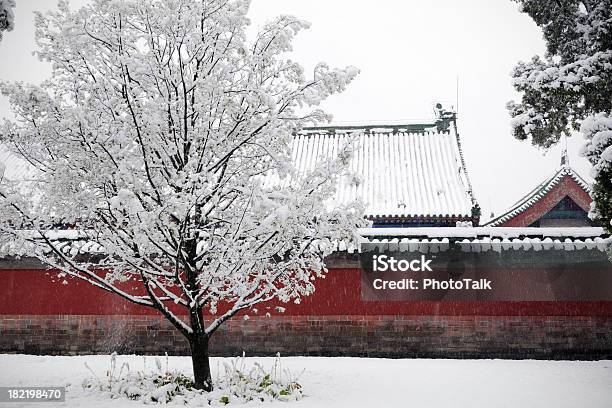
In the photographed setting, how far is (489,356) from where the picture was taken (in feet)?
32.1

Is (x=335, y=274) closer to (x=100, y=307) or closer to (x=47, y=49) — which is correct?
(x=100, y=307)

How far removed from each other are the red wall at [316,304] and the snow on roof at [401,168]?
14.2 feet

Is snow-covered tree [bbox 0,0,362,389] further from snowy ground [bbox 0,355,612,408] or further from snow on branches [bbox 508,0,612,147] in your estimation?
snow on branches [bbox 508,0,612,147]

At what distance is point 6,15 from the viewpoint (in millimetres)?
6285

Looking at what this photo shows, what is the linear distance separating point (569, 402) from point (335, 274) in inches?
195

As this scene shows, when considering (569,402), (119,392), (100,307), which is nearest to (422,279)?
Answer: (569,402)

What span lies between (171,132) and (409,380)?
17.4ft

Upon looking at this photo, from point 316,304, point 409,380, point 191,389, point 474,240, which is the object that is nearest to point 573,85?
point 474,240

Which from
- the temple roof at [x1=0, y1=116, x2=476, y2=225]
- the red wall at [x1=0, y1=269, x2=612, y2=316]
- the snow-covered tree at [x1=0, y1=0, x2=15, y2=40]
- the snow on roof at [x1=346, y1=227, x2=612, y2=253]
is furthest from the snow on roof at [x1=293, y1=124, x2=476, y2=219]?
the snow-covered tree at [x1=0, y1=0, x2=15, y2=40]

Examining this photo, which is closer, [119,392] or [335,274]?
[119,392]

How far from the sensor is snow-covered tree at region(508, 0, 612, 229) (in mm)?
6270

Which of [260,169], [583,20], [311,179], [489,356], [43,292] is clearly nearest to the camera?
[311,179]

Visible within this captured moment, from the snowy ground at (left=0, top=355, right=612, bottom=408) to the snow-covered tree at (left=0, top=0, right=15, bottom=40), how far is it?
16.0ft

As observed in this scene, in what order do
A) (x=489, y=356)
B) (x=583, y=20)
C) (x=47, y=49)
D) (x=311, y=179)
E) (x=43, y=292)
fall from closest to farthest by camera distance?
(x=47, y=49)
(x=311, y=179)
(x=583, y=20)
(x=489, y=356)
(x=43, y=292)
